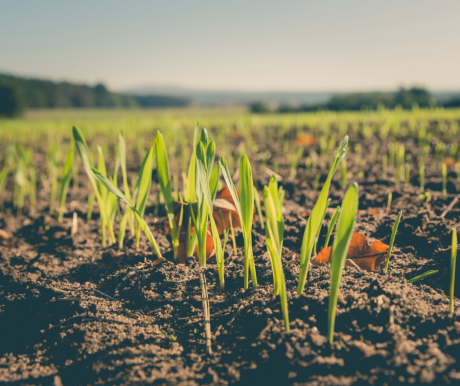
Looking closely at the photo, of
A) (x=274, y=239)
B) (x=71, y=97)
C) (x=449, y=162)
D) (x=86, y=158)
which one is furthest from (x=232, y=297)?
(x=71, y=97)

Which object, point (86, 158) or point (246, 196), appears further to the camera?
point (86, 158)

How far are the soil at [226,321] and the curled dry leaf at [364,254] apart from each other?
0.16 ft

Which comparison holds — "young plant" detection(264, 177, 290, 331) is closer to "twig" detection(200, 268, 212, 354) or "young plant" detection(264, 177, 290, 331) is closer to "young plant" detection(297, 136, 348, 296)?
"young plant" detection(297, 136, 348, 296)

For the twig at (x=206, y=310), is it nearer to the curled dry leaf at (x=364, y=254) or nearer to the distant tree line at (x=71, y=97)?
the curled dry leaf at (x=364, y=254)

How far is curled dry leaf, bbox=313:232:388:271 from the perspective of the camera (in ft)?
3.18

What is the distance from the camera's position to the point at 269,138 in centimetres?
358

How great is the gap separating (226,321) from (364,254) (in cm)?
49

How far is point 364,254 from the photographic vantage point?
982 mm

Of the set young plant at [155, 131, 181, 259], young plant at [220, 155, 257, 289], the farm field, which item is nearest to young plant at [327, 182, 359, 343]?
the farm field

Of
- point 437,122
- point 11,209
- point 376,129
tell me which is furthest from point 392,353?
point 437,122

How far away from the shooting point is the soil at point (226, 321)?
64 centimetres

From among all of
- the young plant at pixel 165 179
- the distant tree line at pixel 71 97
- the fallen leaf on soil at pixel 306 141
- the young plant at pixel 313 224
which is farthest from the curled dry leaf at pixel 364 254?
the distant tree line at pixel 71 97

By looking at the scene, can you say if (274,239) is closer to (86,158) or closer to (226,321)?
(226,321)

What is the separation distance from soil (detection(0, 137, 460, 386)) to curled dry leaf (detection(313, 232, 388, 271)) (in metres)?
0.05
